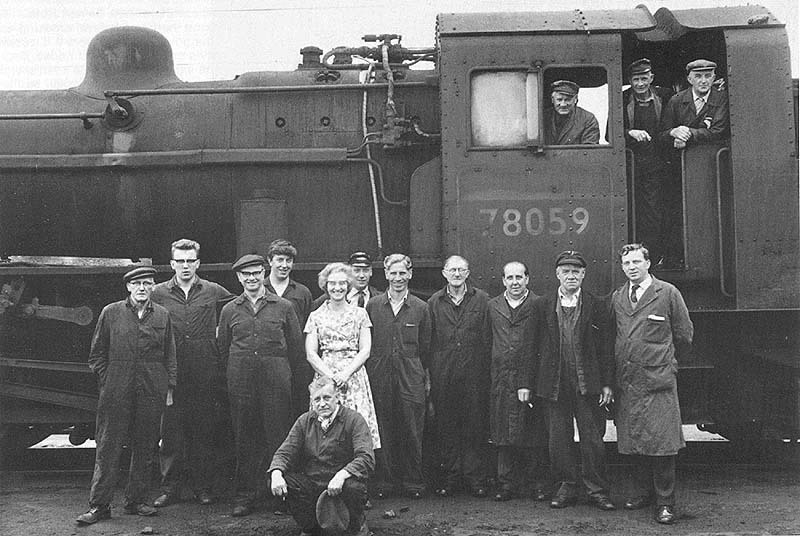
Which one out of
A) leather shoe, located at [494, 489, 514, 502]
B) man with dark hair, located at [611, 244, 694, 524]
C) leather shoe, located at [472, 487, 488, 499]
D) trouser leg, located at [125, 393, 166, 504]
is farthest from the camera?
leather shoe, located at [472, 487, 488, 499]

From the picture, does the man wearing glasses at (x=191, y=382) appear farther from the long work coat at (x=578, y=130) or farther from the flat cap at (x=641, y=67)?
the flat cap at (x=641, y=67)

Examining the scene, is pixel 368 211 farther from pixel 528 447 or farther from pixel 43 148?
pixel 43 148

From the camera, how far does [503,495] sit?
21.0 ft

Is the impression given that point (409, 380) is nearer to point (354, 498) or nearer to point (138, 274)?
point (354, 498)

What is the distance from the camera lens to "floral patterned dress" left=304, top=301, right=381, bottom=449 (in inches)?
237

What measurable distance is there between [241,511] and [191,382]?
1.09 meters

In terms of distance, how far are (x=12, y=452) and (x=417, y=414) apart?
160 inches

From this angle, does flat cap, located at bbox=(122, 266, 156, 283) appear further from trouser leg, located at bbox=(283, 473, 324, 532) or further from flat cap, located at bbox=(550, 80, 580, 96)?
flat cap, located at bbox=(550, 80, 580, 96)

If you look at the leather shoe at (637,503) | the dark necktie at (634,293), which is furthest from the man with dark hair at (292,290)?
the leather shoe at (637,503)

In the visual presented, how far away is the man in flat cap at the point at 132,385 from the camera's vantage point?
19.6 ft

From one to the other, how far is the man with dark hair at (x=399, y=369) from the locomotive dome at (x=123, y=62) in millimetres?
3364

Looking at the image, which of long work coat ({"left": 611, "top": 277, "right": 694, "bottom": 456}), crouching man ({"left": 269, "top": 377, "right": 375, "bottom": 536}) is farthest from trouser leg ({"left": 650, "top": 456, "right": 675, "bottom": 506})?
crouching man ({"left": 269, "top": 377, "right": 375, "bottom": 536})

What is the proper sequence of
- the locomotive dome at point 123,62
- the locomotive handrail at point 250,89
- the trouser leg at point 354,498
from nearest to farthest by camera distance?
the trouser leg at point 354,498 → the locomotive handrail at point 250,89 → the locomotive dome at point 123,62

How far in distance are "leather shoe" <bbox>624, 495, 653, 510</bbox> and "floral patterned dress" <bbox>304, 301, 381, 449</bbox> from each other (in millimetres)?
1880
